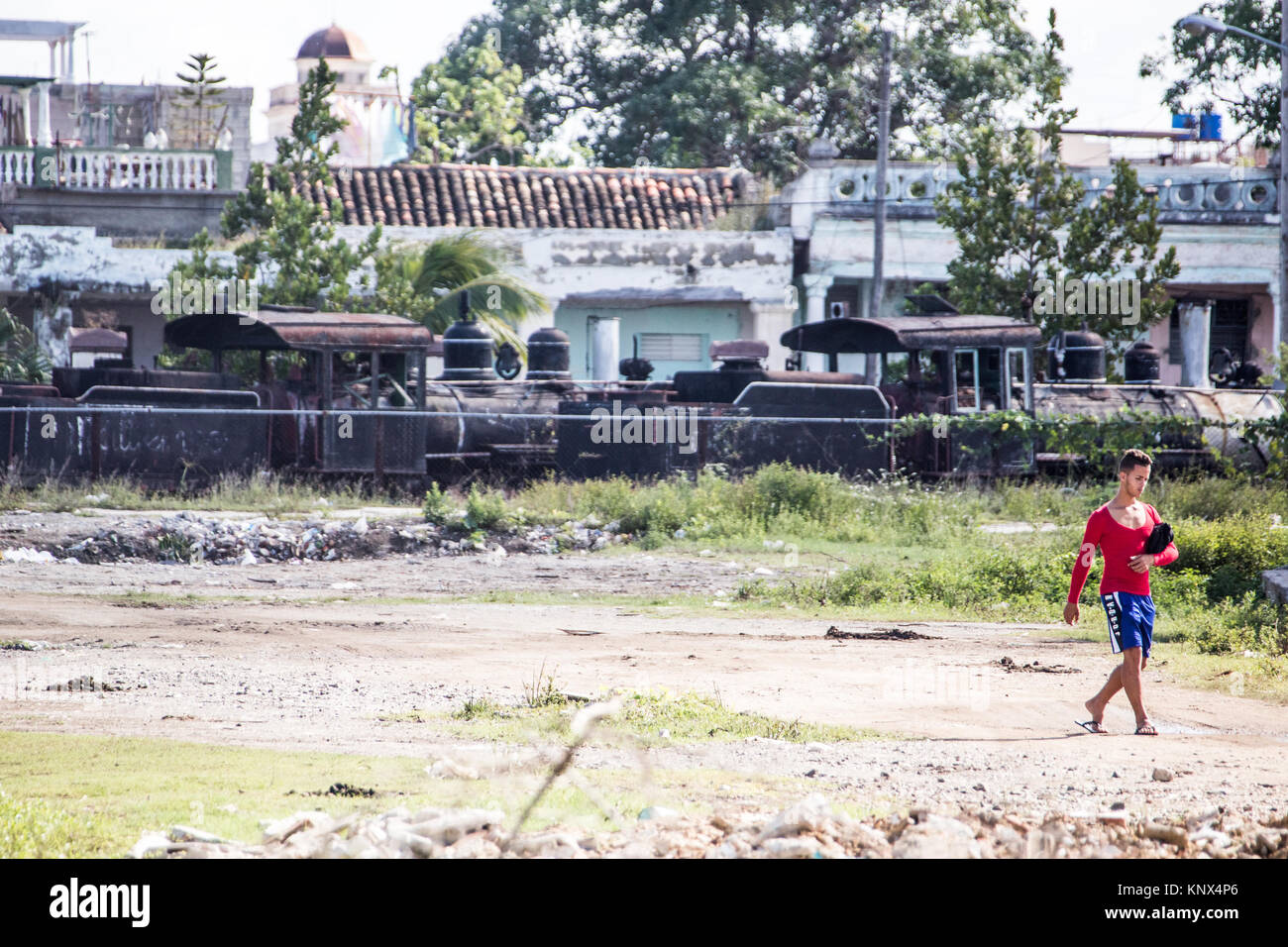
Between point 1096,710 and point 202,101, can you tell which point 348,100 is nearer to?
point 202,101

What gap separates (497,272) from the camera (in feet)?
97.9

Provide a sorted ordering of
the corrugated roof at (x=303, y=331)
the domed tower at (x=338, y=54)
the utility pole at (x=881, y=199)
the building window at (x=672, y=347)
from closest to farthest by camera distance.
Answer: the corrugated roof at (x=303, y=331) → the utility pole at (x=881, y=199) → the building window at (x=672, y=347) → the domed tower at (x=338, y=54)

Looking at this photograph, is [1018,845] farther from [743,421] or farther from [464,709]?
[743,421]

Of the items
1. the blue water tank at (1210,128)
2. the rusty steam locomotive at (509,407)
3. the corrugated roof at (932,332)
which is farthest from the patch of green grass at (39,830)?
the blue water tank at (1210,128)

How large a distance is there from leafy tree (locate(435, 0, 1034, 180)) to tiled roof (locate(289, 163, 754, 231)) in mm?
5990

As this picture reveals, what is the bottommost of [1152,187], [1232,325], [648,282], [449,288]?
[1232,325]

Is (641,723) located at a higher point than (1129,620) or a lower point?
lower

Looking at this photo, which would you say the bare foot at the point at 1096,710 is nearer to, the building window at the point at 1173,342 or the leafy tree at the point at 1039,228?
the leafy tree at the point at 1039,228

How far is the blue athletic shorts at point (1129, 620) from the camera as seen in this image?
8.85 m

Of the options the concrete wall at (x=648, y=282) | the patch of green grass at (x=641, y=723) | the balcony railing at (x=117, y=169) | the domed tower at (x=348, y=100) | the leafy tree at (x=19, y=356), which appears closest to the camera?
the patch of green grass at (x=641, y=723)

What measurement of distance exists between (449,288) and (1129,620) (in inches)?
866

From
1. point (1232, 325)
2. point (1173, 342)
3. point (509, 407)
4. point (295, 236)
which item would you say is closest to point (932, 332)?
point (509, 407)

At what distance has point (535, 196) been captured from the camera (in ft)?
115
